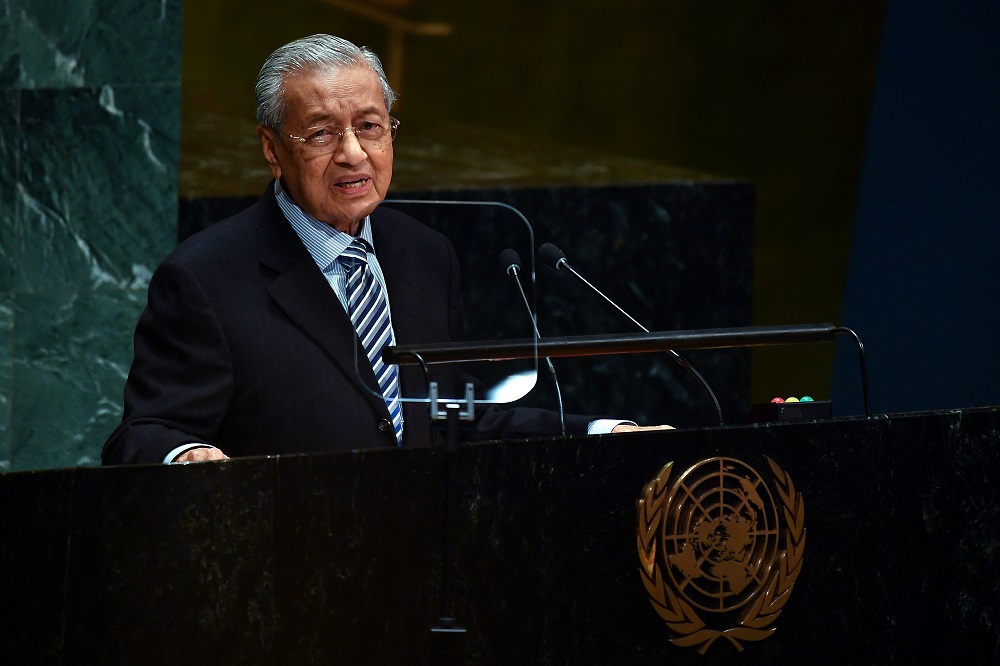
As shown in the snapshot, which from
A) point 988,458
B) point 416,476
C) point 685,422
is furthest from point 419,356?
point 685,422

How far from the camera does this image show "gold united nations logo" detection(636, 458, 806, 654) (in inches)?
94.1

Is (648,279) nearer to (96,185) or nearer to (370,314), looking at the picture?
(96,185)

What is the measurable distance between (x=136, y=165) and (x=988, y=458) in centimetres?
279

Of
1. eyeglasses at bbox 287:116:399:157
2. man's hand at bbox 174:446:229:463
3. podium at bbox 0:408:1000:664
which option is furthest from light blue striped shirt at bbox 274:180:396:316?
podium at bbox 0:408:1000:664

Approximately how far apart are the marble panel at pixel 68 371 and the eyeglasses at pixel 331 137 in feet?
6.09

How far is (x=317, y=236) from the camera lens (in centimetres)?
297

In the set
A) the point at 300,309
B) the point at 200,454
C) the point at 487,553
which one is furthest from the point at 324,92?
the point at 487,553

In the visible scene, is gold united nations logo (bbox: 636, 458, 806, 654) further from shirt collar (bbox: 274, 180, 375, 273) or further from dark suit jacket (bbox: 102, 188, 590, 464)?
shirt collar (bbox: 274, 180, 375, 273)

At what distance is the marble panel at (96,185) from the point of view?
14.7ft

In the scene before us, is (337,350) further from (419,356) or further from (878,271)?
(878,271)

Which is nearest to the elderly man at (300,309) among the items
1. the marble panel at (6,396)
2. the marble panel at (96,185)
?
the marble panel at (96,185)

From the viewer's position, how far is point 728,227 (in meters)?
5.05

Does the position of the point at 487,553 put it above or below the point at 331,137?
below

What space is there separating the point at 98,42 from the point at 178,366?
2.06 metres
